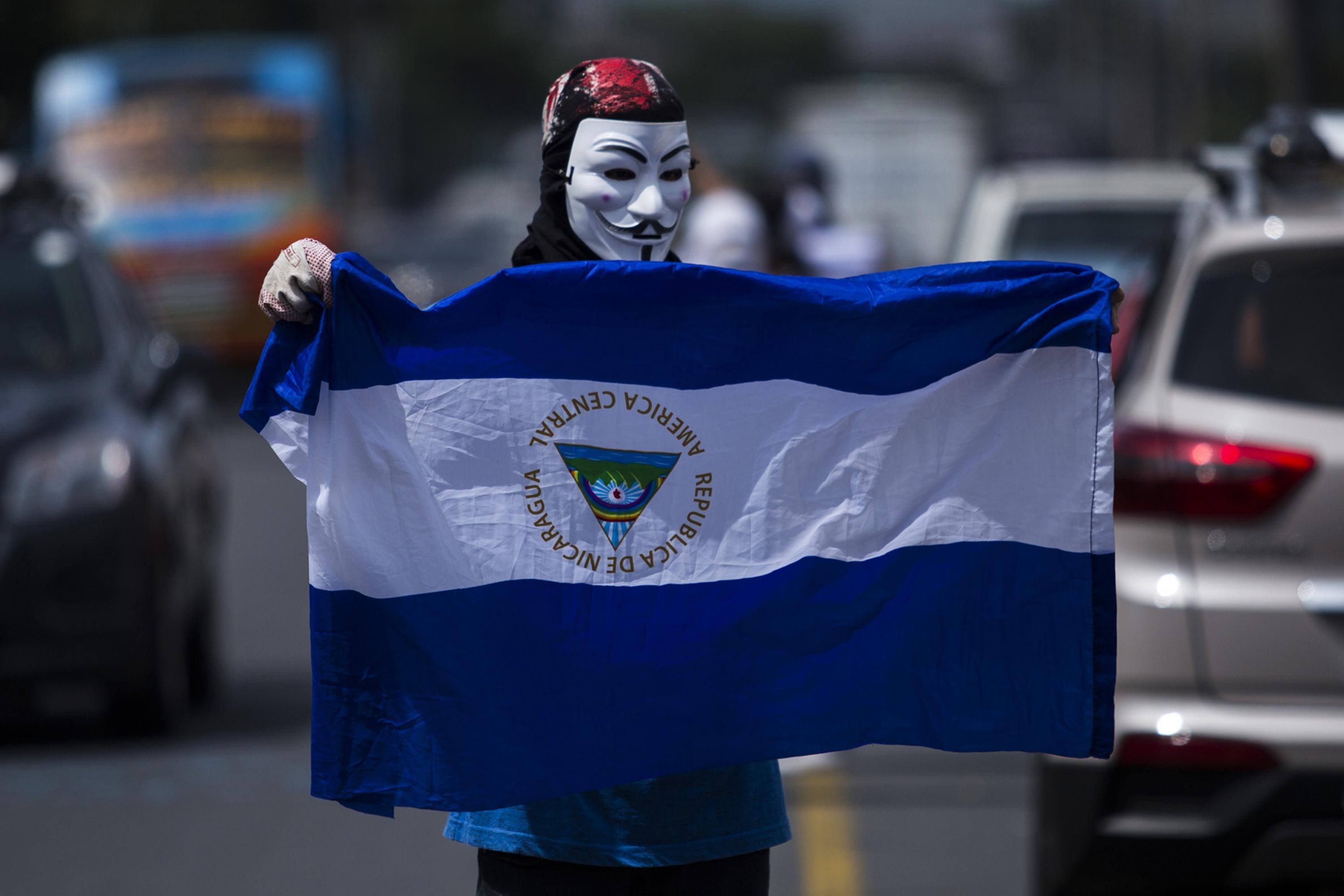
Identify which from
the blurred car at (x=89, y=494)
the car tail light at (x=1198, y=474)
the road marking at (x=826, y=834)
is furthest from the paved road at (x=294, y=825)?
the car tail light at (x=1198, y=474)

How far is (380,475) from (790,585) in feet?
2.35

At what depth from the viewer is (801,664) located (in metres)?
3.42

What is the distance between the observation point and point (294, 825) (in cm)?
681

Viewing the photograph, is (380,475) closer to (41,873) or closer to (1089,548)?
(1089,548)

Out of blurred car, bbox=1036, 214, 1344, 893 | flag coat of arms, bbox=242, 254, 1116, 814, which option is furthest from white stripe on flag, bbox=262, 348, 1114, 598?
blurred car, bbox=1036, 214, 1344, 893

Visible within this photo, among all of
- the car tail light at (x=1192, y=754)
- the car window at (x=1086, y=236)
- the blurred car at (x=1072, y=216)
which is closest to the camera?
the car tail light at (x=1192, y=754)

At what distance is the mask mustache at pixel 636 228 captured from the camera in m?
3.43

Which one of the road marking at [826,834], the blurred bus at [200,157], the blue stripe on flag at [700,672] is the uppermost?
the blurred bus at [200,157]

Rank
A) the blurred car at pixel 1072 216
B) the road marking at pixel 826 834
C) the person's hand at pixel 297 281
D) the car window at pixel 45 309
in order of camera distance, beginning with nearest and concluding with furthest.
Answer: the person's hand at pixel 297 281 → the road marking at pixel 826 834 → the car window at pixel 45 309 → the blurred car at pixel 1072 216

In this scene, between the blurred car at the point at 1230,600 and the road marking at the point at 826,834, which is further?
the road marking at the point at 826,834

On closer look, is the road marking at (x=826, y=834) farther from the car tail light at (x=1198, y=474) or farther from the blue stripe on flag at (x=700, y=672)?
the blue stripe on flag at (x=700, y=672)

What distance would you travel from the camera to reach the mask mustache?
11.3ft

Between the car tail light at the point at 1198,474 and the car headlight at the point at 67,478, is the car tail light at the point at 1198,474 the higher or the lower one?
the lower one

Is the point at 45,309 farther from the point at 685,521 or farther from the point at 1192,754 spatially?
the point at 685,521
